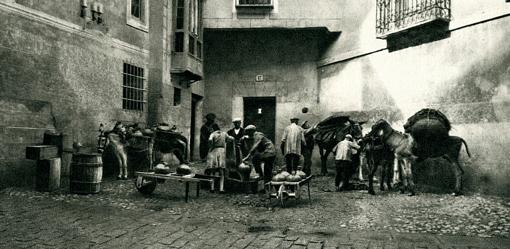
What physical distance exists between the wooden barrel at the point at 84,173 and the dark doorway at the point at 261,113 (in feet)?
30.7

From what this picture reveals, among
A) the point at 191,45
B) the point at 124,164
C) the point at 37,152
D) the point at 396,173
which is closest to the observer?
the point at 37,152

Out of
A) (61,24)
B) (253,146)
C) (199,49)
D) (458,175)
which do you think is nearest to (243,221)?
(253,146)

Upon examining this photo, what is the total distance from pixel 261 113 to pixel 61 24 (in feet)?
29.3

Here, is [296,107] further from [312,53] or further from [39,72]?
[39,72]

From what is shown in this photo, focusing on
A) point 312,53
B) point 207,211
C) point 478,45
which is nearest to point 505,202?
point 478,45

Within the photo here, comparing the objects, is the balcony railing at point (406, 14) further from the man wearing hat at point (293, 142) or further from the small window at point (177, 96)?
the small window at point (177, 96)

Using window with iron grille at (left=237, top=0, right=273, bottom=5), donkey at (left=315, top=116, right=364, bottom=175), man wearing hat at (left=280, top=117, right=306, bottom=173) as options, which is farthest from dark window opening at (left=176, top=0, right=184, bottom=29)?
man wearing hat at (left=280, top=117, right=306, bottom=173)

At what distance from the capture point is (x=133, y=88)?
13.0 meters

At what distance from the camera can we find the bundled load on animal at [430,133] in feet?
31.8

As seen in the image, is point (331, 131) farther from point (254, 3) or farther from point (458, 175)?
point (254, 3)

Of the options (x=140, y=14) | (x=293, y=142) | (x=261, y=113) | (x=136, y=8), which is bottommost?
(x=293, y=142)

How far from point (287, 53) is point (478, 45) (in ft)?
26.7

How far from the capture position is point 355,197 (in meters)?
9.24

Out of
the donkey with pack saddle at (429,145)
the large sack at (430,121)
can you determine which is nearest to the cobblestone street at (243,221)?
the donkey with pack saddle at (429,145)
